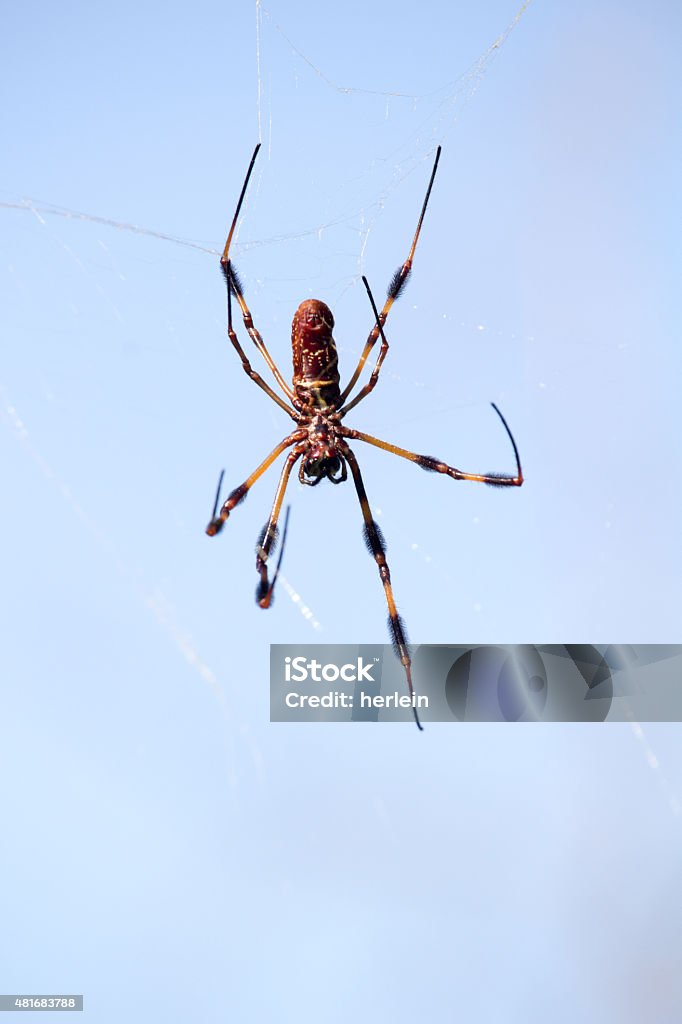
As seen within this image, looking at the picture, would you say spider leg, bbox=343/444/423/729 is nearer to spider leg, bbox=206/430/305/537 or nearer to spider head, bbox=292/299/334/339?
spider leg, bbox=206/430/305/537

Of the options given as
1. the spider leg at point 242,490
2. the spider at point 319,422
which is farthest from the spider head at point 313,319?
the spider leg at point 242,490

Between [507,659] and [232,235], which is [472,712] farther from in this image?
[232,235]

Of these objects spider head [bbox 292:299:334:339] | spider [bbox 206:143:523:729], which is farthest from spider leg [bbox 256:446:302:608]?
spider head [bbox 292:299:334:339]

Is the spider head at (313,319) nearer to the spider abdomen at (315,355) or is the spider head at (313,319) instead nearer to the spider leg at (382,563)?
the spider abdomen at (315,355)

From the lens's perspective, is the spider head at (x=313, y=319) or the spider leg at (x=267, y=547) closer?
the spider head at (x=313, y=319)

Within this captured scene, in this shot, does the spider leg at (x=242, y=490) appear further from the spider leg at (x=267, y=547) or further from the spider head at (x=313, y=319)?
the spider head at (x=313, y=319)

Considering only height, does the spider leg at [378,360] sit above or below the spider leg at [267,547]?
above

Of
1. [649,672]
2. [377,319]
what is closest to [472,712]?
[649,672]

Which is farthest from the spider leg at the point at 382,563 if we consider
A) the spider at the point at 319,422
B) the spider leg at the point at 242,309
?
the spider leg at the point at 242,309
